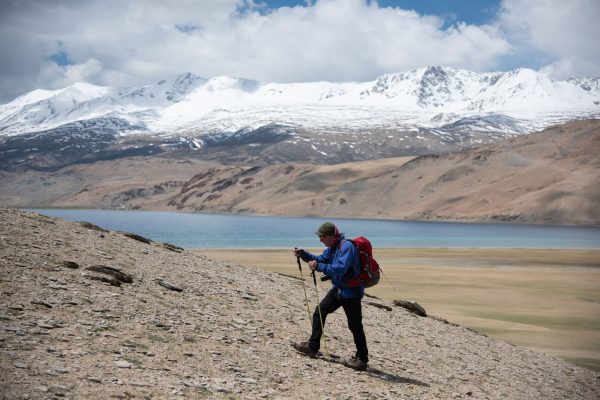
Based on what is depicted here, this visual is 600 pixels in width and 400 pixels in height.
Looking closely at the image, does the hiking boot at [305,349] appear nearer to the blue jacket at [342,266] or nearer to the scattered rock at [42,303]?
the blue jacket at [342,266]

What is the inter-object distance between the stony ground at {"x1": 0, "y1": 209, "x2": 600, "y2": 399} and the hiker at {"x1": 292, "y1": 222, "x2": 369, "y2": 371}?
0.64 metres

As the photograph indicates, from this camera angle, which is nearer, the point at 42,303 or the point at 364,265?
the point at 364,265

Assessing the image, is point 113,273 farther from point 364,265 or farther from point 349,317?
point 364,265

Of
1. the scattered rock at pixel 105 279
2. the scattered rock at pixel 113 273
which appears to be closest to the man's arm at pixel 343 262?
the scattered rock at pixel 105 279

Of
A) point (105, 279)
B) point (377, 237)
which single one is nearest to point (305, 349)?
point (105, 279)

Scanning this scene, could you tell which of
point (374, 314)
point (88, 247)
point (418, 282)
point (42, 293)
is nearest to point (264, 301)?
point (374, 314)

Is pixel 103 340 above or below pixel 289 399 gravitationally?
above

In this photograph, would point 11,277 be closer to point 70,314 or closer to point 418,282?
point 70,314

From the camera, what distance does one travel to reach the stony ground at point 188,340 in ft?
36.5

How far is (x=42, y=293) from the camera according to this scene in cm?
1412

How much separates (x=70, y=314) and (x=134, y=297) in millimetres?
2511

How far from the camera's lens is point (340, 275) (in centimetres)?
1305

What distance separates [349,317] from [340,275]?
45.6 inches

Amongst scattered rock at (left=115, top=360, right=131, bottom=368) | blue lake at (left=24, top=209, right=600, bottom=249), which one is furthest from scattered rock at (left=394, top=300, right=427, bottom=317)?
blue lake at (left=24, top=209, right=600, bottom=249)
